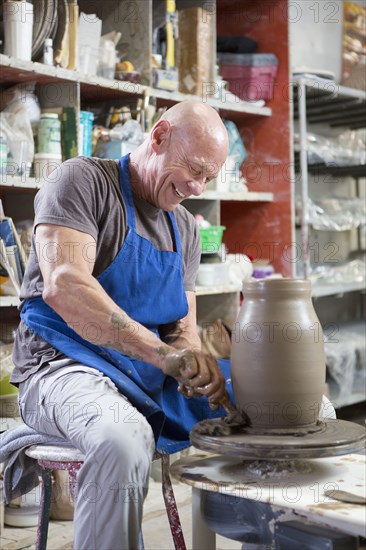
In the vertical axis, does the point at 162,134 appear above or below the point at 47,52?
below

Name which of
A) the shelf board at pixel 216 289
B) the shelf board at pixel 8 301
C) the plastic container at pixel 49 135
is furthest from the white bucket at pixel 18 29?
the shelf board at pixel 216 289

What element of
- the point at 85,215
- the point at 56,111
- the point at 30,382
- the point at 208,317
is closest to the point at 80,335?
the point at 30,382

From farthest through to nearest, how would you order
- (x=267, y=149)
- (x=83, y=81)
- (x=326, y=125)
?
(x=326, y=125) < (x=267, y=149) < (x=83, y=81)

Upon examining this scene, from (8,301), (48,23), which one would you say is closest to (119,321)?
(8,301)

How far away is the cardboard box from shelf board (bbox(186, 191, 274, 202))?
0.55 m

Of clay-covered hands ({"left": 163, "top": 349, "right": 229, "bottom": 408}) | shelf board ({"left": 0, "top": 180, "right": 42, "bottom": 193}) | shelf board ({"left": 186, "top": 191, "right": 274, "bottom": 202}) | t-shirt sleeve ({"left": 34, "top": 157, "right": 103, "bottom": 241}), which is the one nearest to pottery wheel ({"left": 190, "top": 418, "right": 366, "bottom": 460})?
clay-covered hands ({"left": 163, "top": 349, "right": 229, "bottom": 408})

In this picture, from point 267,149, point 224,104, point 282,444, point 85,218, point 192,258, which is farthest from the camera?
point 267,149

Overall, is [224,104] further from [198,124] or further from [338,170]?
[198,124]

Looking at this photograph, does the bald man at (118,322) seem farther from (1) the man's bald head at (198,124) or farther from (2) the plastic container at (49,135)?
(2) the plastic container at (49,135)

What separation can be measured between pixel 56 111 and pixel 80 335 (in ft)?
5.47

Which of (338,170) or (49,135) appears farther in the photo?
(338,170)

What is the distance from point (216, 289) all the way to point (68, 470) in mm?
2118

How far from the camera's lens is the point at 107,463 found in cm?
189

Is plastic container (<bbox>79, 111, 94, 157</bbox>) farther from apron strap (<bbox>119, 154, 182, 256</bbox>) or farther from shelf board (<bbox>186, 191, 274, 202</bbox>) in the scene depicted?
apron strap (<bbox>119, 154, 182, 256</bbox>)
